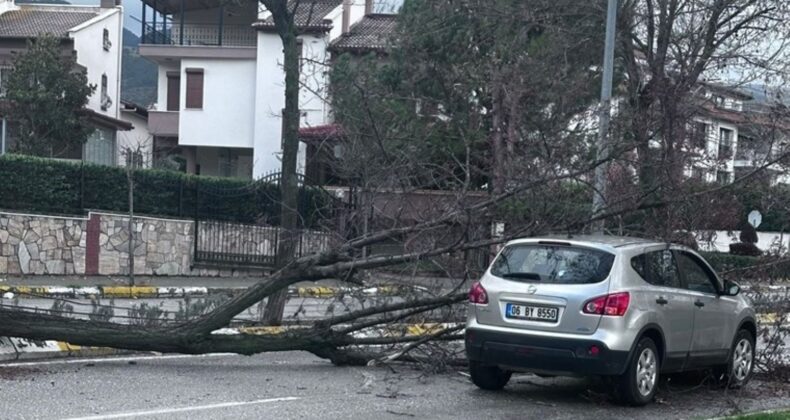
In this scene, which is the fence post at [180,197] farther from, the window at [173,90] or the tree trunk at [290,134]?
the window at [173,90]

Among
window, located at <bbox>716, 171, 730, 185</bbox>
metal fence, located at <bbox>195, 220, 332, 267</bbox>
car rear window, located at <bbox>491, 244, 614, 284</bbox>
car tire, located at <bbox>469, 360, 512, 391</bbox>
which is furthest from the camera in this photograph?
metal fence, located at <bbox>195, 220, 332, 267</bbox>

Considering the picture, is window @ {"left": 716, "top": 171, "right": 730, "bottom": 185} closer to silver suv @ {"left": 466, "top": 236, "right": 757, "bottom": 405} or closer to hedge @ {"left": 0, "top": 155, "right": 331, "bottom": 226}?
silver suv @ {"left": 466, "top": 236, "right": 757, "bottom": 405}

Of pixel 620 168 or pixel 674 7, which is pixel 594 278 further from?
pixel 674 7

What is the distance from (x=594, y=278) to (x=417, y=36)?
1758cm

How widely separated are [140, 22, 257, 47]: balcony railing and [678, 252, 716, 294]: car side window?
31.7 m

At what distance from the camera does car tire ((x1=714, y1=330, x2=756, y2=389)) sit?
11.2 meters

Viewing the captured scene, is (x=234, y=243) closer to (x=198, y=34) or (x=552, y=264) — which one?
(x=198, y=34)

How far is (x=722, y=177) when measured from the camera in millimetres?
12859

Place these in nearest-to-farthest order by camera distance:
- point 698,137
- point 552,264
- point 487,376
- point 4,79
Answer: point 552,264 < point 487,376 < point 698,137 < point 4,79

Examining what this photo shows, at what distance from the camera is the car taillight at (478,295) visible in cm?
991

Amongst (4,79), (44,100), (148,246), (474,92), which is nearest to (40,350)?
(474,92)

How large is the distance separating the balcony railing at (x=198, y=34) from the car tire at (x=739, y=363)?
1246 inches

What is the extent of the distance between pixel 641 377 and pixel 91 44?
1506 inches

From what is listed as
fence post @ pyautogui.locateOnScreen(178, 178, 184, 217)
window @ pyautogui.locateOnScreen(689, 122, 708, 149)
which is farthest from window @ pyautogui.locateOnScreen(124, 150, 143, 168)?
window @ pyautogui.locateOnScreen(689, 122, 708, 149)
